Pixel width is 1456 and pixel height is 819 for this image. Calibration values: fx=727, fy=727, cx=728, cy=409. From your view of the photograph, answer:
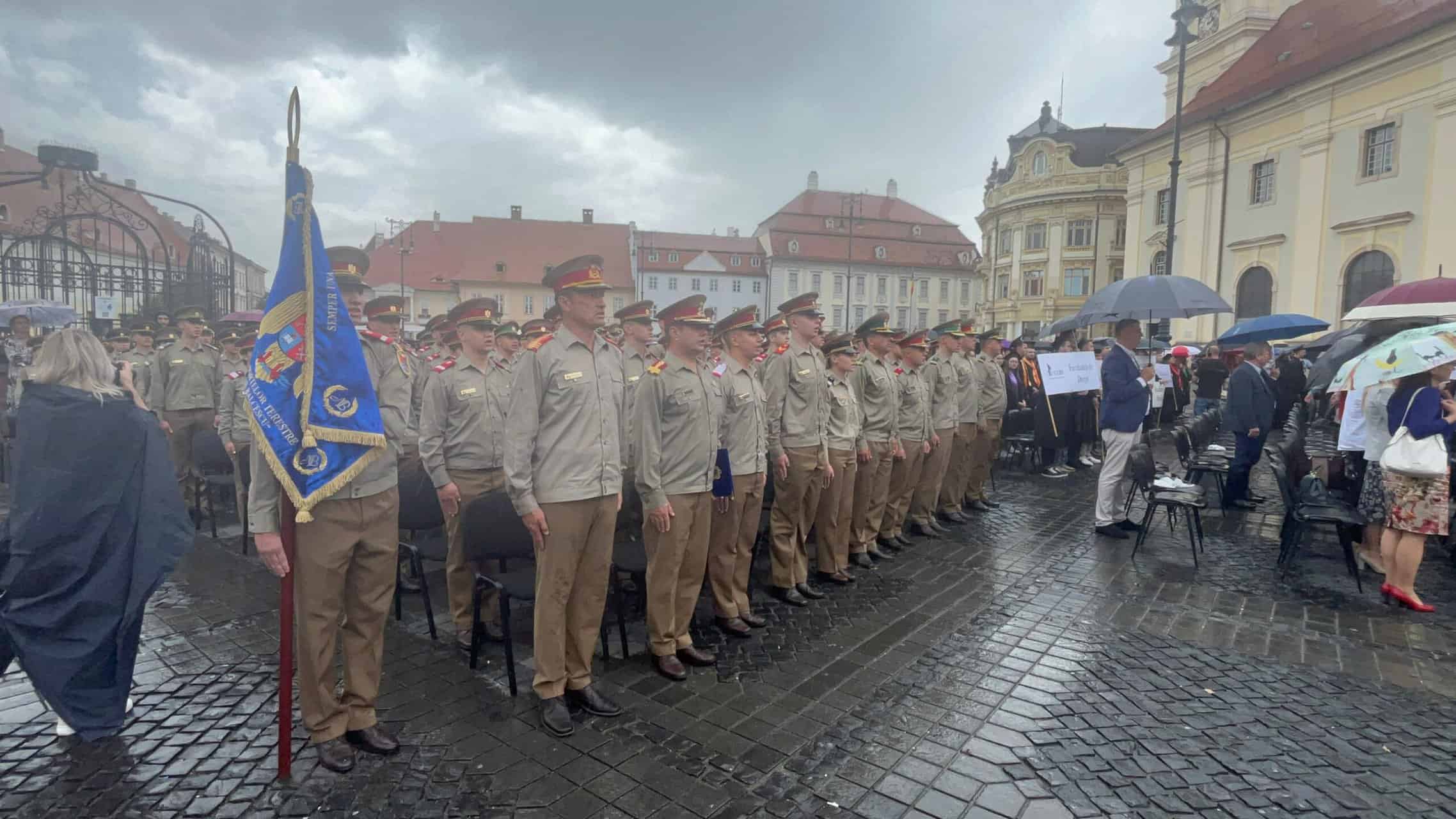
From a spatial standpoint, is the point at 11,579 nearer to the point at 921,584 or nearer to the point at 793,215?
the point at 921,584

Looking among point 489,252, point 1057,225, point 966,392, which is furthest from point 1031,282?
point 966,392

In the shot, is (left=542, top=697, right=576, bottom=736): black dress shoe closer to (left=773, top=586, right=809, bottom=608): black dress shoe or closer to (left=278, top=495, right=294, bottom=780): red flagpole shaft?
(left=278, top=495, right=294, bottom=780): red flagpole shaft

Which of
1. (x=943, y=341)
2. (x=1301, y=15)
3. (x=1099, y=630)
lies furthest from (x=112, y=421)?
(x=1301, y=15)

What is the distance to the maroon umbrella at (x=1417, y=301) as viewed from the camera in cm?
790

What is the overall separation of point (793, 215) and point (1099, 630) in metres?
65.9

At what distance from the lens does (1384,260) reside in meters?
24.1

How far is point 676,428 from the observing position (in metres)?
4.59

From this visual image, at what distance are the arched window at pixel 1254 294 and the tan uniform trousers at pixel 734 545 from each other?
100 ft

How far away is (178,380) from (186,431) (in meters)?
0.61

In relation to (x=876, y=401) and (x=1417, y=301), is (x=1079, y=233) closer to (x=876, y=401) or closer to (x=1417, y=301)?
(x=1417, y=301)

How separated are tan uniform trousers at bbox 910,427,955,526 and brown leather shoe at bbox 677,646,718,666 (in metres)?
4.06

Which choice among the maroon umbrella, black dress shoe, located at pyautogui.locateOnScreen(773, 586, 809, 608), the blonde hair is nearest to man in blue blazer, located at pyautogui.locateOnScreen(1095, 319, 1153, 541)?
the maroon umbrella

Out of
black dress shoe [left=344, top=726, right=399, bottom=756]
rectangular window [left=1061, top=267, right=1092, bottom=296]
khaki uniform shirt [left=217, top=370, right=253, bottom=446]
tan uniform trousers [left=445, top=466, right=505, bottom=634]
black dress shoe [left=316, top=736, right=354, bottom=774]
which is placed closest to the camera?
black dress shoe [left=316, top=736, right=354, bottom=774]

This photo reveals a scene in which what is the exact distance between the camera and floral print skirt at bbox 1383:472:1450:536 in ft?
18.1
